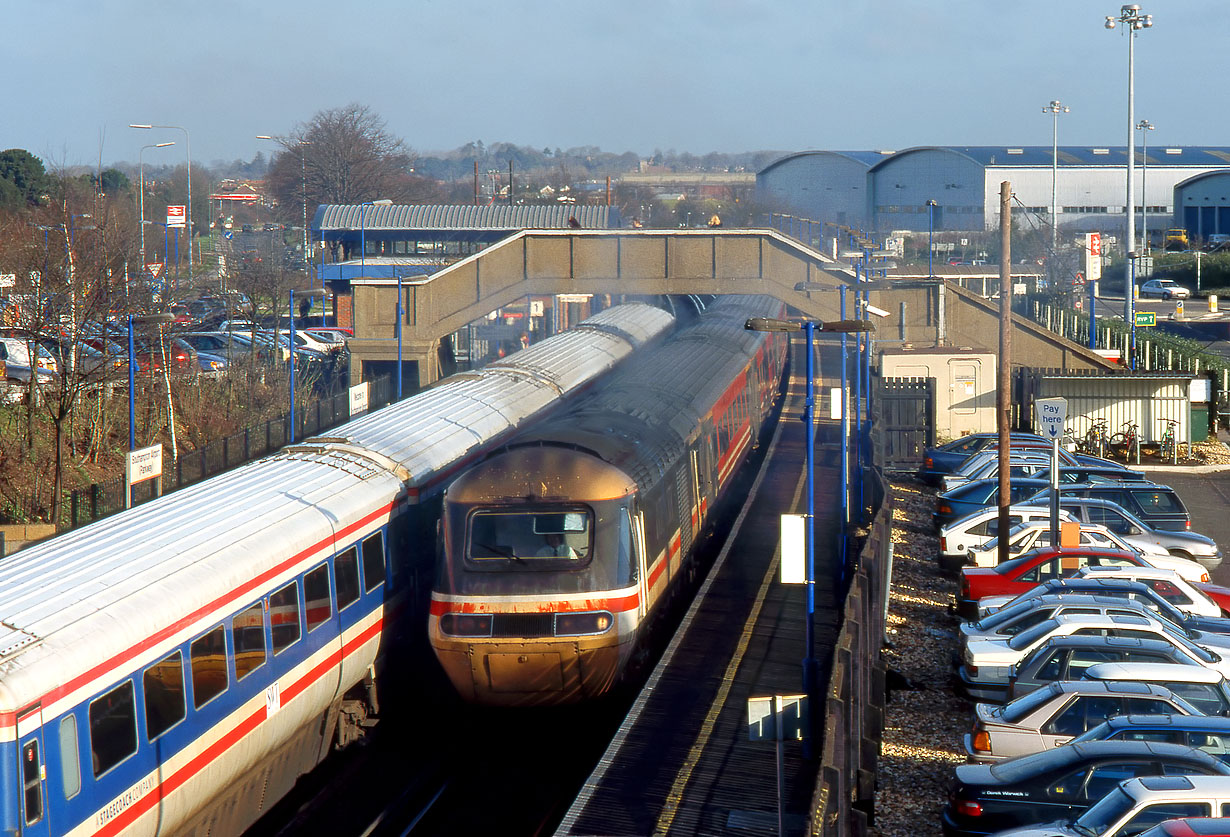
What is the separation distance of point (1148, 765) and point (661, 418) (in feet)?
28.5

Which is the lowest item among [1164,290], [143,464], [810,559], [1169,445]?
[1169,445]

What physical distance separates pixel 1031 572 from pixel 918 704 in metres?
4.50

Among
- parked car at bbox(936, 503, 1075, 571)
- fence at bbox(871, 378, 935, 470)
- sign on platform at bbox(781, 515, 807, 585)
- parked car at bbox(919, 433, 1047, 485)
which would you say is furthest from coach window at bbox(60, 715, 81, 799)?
fence at bbox(871, 378, 935, 470)

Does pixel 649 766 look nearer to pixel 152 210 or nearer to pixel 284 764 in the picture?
pixel 284 764

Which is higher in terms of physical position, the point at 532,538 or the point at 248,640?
the point at 532,538

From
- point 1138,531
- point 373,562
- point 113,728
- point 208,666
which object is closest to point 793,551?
point 373,562

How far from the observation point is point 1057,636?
14.9 m

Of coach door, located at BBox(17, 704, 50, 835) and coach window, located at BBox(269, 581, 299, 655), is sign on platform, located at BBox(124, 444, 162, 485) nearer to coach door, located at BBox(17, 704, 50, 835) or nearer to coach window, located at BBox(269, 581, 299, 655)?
coach window, located at BBox(269, 581, 299, 655)

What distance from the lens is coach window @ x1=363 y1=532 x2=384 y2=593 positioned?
13.9m

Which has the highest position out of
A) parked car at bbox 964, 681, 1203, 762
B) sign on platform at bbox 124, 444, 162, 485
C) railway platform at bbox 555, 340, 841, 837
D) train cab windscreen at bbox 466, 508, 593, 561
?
sign on platform at bbox 124, 444, 162, 485

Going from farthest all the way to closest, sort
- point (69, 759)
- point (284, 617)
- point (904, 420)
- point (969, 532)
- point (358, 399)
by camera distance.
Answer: point (904, 420), point (358, 399), point (969, 532), point (284, 617), point (69, 759)

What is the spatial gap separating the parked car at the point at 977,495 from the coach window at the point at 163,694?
17767mm

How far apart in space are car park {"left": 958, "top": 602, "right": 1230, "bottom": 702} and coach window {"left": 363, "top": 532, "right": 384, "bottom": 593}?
287 inches

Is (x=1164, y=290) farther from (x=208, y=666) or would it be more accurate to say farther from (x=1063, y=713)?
(x=208, y=666)
